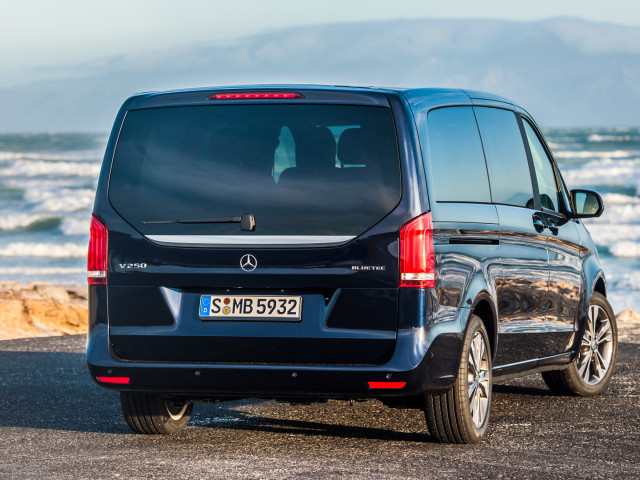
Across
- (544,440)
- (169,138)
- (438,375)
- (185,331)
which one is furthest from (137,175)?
(544,440)

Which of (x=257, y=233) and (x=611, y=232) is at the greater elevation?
(x=257, y=233)

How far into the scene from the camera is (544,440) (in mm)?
6707

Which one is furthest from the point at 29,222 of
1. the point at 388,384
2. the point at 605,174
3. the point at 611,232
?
the point at 388,384

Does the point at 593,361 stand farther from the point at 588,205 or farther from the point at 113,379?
the point at 113,379

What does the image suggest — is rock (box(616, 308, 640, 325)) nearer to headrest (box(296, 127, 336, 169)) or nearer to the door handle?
the door handle

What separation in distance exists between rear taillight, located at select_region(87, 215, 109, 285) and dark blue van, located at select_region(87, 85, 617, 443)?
0.5 inches

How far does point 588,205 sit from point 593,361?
1.29 m

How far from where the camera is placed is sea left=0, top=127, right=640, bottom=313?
2528 cm

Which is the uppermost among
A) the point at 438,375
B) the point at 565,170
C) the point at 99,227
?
the point at 99,227

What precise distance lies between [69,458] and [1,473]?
448mm

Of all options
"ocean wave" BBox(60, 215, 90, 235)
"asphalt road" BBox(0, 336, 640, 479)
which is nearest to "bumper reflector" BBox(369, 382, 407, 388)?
"asphalt road" BBox(0, 336, 640, 479)

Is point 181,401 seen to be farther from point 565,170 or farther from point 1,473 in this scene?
point 565,170

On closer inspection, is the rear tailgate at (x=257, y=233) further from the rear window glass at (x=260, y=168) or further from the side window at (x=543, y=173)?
the side window at (x=543, y=173)

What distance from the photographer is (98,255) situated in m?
6.22
